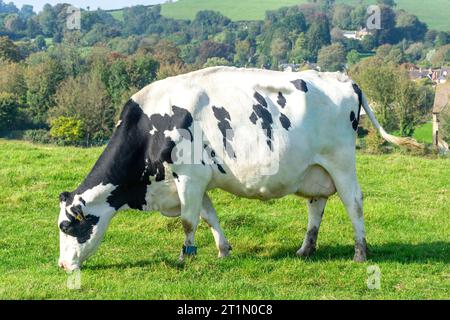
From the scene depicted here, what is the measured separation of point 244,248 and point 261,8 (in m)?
178

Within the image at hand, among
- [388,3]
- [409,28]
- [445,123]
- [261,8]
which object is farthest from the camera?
[261,8]

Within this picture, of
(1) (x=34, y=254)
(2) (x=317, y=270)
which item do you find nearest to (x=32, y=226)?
(1) (x=34, y=254)

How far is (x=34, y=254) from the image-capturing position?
10477mm

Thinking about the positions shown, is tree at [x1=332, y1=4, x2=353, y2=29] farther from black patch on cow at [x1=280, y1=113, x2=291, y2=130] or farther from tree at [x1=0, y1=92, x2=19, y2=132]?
black patch on cow at [x1=280, y1=113, x2=291, y2=130]

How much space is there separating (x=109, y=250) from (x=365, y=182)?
7.10m

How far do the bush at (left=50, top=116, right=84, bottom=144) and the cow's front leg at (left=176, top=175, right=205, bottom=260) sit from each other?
43.2 m

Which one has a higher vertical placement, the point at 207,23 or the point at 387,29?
the point at 387,29

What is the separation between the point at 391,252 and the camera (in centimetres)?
1051

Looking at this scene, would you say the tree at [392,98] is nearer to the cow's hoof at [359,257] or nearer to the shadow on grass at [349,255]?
the shadow on grass at [349,255]

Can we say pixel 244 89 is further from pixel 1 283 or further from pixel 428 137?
pixel 428 137

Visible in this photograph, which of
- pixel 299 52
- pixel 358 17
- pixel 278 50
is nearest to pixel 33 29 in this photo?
pixel 358 17

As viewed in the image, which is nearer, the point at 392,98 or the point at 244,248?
the point at 244,248

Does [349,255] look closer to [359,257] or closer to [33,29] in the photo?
[359,257]

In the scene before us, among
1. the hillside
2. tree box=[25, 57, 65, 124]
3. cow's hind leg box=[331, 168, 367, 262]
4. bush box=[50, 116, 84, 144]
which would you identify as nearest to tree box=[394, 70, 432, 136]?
Answer: bush box=[50, 116, 84, 144]
